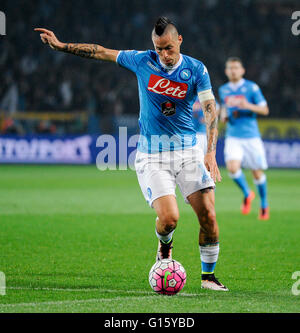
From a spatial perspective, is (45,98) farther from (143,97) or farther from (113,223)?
(143,97)

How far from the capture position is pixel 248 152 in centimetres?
1200

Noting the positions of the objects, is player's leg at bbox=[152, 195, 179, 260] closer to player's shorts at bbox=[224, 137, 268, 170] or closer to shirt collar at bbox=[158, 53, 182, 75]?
shirt collar at bbox=[158, 53, 182, 75]

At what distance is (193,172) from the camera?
6.02 meters

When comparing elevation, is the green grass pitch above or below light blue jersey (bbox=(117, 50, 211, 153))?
below

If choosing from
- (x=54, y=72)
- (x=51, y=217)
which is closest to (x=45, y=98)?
(x=54, y=72)

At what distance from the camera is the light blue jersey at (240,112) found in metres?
12.0

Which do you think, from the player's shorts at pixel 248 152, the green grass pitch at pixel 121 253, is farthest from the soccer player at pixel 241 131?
the green grass pitch at pixel 121 253

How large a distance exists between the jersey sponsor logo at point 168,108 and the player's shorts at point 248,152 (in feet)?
19.6

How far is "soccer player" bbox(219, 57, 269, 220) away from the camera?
1187 cm

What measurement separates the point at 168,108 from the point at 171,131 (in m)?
0.21

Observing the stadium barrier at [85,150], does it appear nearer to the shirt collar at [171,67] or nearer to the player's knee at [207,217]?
the shirt collar at [171,67]

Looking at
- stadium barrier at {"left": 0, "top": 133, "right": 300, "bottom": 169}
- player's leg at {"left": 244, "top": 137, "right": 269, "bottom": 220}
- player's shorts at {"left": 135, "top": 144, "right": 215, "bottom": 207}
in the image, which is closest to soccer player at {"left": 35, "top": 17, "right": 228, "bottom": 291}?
player's shorts at {"left": 135, "top": 144, "right": 215, "bottom": 207}

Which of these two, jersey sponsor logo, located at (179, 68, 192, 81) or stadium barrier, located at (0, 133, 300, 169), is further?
stadium barrier, located at (0, 133, 300, 169)
